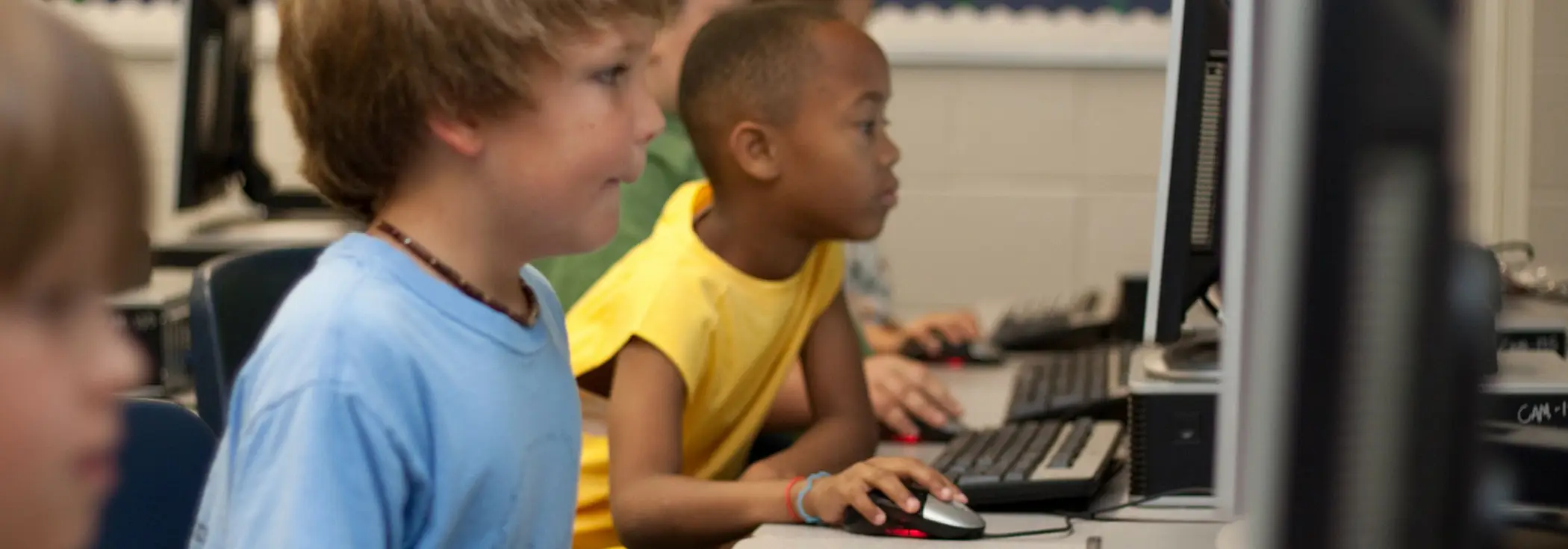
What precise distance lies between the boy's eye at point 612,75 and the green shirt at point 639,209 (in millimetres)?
641

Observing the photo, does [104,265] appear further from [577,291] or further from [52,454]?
[577,291]

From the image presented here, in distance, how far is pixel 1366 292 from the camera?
45 cm

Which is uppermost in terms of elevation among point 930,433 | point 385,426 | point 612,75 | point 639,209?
point 612,75

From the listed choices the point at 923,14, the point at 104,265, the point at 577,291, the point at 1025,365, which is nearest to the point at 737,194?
the point at 577,291

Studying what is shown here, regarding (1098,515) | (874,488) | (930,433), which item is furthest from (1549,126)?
(874,488)

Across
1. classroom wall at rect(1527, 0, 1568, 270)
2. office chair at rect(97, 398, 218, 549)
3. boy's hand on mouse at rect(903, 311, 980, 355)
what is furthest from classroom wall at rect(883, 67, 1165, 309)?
office chair at rect(97, 398, 218, 549)

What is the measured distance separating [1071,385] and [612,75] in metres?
0.95

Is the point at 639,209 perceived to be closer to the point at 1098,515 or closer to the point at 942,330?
the point at 942,330

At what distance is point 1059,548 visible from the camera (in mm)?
1147

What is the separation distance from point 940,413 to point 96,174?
4.37ft

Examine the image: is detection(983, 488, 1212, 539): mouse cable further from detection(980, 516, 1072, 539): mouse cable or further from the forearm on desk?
the forearm on desk

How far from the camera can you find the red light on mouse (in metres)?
1.19

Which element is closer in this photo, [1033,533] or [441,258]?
[441,258]

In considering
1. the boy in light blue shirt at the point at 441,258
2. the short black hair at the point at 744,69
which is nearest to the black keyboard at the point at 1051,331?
the short black hair at the point at 744,69
